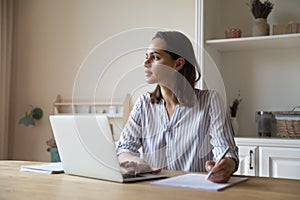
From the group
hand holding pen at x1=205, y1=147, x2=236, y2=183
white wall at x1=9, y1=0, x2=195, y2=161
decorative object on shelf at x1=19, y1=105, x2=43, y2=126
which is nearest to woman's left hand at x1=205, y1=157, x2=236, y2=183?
hand holding pen at x1=205, y1=147, x2=236, y2=183

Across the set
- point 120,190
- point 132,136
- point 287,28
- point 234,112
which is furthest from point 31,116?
point 120,190

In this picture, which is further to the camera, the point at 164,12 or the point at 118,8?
the point at 118,8

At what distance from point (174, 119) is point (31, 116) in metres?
2.20

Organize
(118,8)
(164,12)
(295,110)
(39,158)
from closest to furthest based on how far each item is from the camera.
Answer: (295,110) < (164,12) < (118,8) < (39,158)

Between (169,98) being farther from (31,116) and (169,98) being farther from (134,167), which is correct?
(31,116)

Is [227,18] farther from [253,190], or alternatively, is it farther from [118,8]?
[253,190]

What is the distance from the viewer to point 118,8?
129 inches

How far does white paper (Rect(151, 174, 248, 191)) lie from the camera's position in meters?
1.07

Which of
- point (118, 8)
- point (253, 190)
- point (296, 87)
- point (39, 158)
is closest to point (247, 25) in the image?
point (296, 87)

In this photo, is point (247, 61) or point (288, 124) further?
point (247, 61)

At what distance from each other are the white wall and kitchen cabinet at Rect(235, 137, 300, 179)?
1.24m

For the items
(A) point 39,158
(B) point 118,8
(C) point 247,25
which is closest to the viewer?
(C) point 247,25

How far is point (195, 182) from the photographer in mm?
1140

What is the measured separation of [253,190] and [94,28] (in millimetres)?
2631
